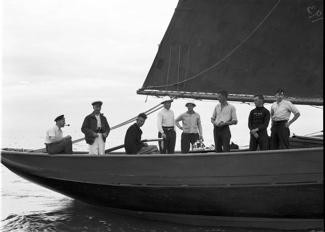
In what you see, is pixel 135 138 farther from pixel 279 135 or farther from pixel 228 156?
pixel 279 135

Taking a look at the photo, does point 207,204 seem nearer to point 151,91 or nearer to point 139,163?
point 139,163

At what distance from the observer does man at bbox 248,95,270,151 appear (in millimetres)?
8953

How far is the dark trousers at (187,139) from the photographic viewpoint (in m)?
10.9

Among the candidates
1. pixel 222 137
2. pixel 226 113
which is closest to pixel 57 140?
pixel 222 137

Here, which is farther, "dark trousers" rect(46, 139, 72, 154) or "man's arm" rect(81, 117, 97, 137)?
"dark trousers" rect(46, 139, 72, 154)

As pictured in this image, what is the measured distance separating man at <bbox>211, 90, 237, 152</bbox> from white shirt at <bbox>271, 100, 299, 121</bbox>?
85 cm

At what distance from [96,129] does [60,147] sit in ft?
3.01

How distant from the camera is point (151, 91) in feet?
33.1

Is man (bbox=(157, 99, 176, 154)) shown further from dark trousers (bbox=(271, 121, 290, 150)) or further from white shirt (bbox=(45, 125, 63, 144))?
dark trousers (bbox=(271, 121, 290, 150))

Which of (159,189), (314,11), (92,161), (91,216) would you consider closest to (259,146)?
(159,189)

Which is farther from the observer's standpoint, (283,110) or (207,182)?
(283,110)

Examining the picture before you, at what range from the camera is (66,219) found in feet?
35.5

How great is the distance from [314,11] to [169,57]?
2883 mm

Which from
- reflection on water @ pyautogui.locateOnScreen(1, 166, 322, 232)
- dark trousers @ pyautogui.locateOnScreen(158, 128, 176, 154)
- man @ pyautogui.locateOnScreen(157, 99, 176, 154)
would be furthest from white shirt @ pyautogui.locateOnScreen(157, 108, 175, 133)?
reflection on water @ pyautogui.locateOnScreen(1, 166, 322, 232)
